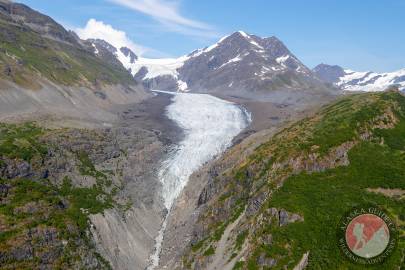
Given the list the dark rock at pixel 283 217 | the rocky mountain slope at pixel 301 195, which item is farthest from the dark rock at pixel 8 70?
the dark rock at pixel 283 217

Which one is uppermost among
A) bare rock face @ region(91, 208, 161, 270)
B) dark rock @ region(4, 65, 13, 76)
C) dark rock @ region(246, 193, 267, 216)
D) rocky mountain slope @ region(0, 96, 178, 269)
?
dark rock @ region(4, 65, 13, 76)

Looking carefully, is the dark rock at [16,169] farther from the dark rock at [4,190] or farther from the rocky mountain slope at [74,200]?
the dark rock at [4,190]

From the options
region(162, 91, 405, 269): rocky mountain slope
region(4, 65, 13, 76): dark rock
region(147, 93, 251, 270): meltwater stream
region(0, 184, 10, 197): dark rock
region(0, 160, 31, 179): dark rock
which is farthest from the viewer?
region(4, 65, 13, 76): dark rock

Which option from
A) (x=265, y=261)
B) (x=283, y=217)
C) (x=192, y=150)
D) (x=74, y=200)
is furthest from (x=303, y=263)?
(x=192, y=150)

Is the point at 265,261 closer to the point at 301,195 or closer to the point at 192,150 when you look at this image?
the point at 301,195

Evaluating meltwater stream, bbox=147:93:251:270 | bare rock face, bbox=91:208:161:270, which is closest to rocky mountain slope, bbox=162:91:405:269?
bare rock face, bbox=91:208:161:270

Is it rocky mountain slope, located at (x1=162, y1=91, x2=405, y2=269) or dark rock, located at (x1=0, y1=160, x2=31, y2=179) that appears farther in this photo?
dark rock, located at (x1=0, y1=160, x2=31, y2=179)

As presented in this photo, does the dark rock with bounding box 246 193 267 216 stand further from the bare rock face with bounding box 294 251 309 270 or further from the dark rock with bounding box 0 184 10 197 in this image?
the dark rock with bounding box 0 184 10 197

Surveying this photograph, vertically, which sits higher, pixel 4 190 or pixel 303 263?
pixel 303 263
